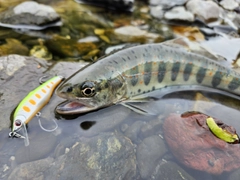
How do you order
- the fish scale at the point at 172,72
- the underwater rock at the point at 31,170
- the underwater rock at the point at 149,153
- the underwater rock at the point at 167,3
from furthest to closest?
the underwater rock at the point at 167,3 → the fish scale at the point at 172,72 → the underwater rock at the point at 149,153 → the underwater rock at the point at 31,170

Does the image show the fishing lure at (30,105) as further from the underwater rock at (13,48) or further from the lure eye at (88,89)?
the underwater rock at (13,48)

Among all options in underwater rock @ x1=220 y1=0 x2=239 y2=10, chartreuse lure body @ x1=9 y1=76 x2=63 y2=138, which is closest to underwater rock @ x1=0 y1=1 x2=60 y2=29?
chartreuse lure body @ x1=9 y1=76 x2=63 y2=138

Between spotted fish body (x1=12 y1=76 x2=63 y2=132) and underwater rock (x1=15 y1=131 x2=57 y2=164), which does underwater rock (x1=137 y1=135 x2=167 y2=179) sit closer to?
underwater rock (x1=15 y1=131 x2=57 y2=164)

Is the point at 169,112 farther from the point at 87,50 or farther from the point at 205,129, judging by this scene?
the point at 87,50

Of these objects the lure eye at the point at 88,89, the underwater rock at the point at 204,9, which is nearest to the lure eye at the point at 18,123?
the lure eye at the point at 88,89

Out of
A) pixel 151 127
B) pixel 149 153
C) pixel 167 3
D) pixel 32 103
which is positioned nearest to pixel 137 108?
pixel 151 127

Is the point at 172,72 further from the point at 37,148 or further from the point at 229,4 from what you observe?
Answer: the point at 229,4

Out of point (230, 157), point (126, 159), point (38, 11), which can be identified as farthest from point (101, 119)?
point (38, 11)

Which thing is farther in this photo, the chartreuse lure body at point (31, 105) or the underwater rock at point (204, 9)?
the underwater rock at point (204, 9)
